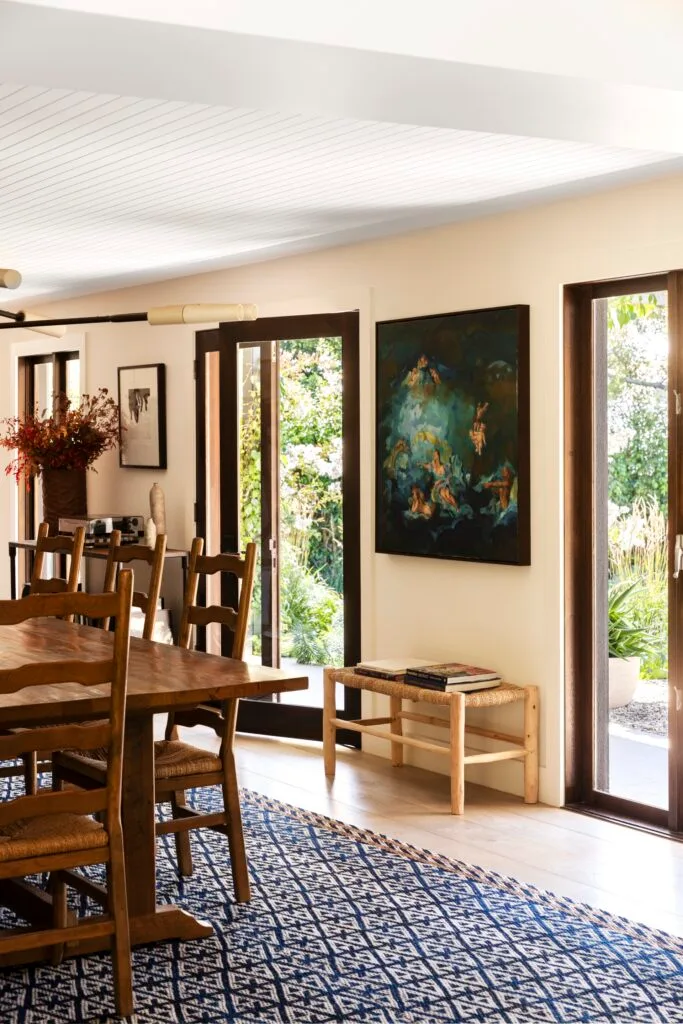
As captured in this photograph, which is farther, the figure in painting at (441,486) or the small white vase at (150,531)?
the small white vase at (150,531)

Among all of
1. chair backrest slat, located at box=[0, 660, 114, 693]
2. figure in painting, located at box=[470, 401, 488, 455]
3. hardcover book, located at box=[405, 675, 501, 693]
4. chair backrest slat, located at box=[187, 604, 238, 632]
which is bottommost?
hardcover book, located at box=[405, 675, 501, 693]

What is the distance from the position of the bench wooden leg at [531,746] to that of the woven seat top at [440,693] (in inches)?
1.7

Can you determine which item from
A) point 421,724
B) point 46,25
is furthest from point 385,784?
point 46,25

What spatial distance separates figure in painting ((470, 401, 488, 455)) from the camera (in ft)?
18.5

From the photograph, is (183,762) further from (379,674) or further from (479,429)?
(479,429)

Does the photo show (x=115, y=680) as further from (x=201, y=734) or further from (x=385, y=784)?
(x=201, y=734)

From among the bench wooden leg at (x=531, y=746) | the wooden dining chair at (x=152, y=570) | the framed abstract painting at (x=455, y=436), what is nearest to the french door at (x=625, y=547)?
the bench wooden leg at (x=531, y=746)

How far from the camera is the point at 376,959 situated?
3629mm

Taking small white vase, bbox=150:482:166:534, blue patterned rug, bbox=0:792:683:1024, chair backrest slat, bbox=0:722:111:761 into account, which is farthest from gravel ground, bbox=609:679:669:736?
small white vase, bbox=150:482:166:534

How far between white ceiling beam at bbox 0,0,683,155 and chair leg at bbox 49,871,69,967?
83.0 inches

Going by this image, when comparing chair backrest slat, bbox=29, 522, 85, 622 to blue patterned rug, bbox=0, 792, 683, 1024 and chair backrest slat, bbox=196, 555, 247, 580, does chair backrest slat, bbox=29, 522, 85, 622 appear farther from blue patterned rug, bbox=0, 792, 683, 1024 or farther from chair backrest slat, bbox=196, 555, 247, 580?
blue patterned rug, bbox=0, 792, 683, 1024

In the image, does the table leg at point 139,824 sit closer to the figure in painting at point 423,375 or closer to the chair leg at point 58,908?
the chair leg at point 58,908

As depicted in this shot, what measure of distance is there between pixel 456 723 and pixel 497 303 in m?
1.87

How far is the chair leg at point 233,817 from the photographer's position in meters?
4.01
